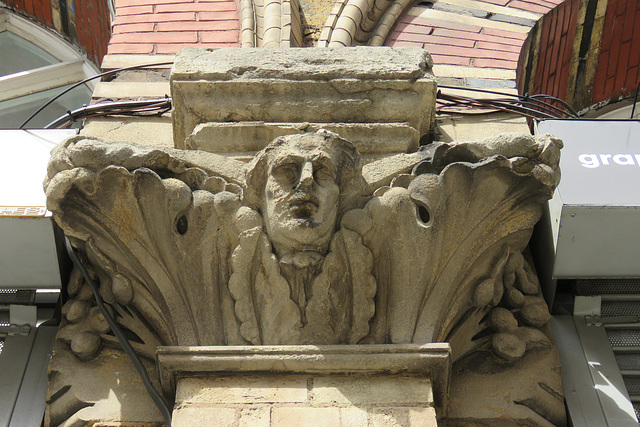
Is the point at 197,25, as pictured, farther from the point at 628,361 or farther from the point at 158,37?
the point at 628,361

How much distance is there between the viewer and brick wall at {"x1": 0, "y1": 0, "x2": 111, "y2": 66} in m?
7.16

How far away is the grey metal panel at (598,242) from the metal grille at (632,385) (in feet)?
1.34

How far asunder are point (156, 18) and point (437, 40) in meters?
1.59

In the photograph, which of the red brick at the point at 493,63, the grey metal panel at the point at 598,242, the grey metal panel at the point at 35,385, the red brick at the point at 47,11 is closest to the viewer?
the grey metal panel at the point at 35,385

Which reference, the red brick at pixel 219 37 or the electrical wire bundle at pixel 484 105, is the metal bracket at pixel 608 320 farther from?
the red brick at pixel 219 37

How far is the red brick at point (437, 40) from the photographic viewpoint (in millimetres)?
6027

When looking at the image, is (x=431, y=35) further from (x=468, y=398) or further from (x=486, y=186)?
(x=468, y=398)

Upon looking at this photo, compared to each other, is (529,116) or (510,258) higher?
(529,116)

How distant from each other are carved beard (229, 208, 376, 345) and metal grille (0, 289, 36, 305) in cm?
103

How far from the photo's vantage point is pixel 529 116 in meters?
5.08

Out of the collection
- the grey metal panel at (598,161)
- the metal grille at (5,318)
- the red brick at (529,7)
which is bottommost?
the metal grille at (5,318)

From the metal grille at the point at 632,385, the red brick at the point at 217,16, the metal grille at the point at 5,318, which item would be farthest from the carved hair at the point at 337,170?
the red brick at the point at 217,16

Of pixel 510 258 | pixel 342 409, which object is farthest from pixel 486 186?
pixel 342 409

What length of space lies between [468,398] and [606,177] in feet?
3.51
